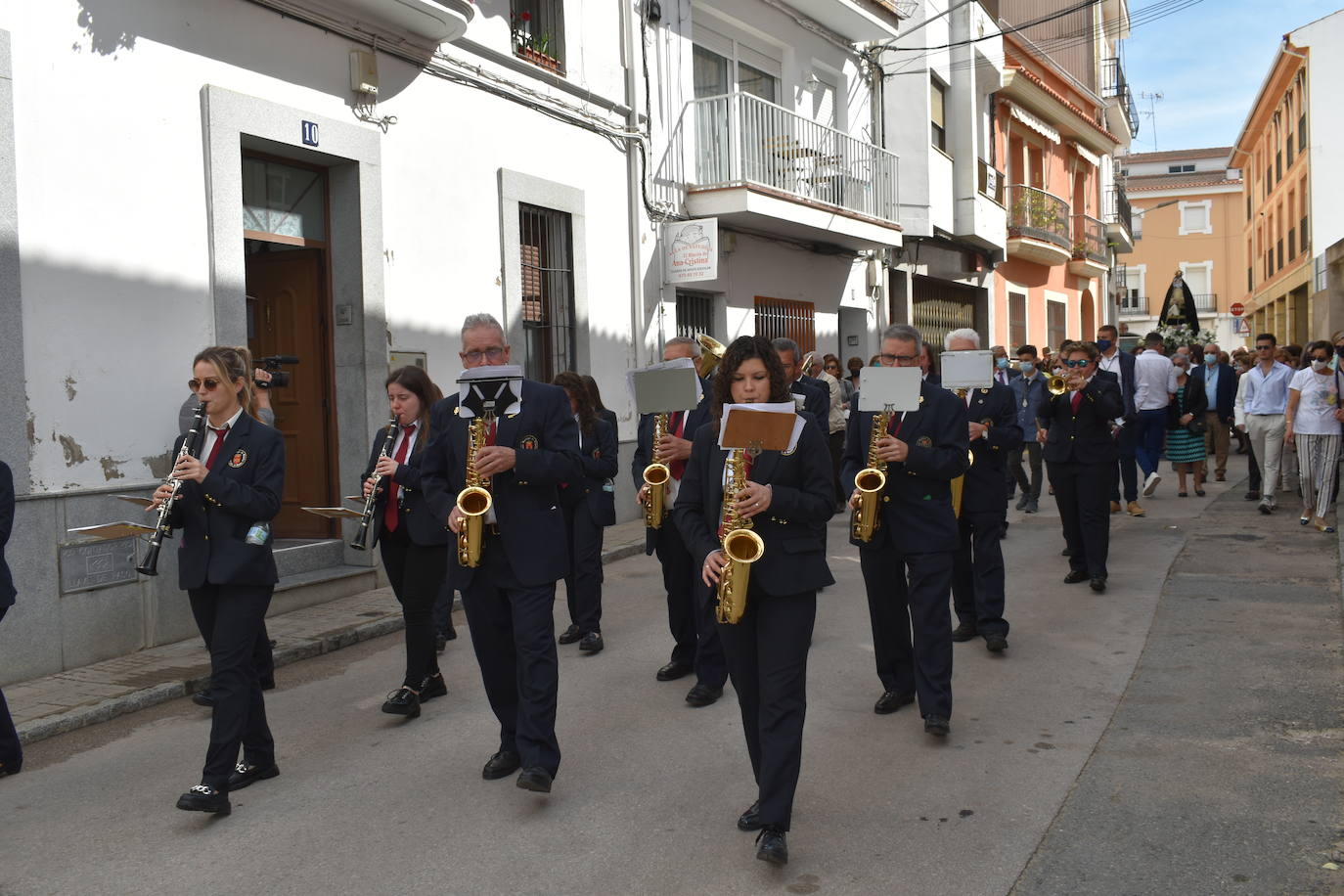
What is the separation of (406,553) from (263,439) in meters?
1.18

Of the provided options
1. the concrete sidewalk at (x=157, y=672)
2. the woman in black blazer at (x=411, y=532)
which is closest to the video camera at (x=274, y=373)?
the woman in black blazer at (x=411, y=532)

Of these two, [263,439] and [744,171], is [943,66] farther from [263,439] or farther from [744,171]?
[263,439]

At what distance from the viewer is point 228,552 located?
4.67 metres

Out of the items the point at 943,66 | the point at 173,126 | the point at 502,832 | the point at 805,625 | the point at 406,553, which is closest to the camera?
the point at 805,625

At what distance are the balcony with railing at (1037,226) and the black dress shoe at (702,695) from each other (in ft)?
64.4

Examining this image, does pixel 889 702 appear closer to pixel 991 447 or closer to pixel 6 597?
pixel 991 447

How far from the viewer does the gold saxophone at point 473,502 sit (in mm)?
4562

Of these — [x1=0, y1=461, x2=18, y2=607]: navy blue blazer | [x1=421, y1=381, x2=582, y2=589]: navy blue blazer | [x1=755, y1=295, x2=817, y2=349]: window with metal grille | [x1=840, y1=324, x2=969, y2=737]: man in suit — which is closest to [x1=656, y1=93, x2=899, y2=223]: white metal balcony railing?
[x1=755, y1=295, x2=817, y2=349]: window with metal grille

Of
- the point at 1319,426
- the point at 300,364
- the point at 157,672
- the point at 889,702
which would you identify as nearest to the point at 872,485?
the point at 889,702

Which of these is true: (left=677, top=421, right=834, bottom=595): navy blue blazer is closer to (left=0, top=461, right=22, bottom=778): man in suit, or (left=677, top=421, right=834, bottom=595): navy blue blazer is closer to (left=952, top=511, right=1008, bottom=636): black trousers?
(left=0, top=461, right=22, bottom=778): man in suit

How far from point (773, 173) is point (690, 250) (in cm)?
235

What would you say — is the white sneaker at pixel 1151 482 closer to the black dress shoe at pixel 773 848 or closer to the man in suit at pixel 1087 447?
the man in suit at pixel 1087 447

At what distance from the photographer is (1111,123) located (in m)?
32.0

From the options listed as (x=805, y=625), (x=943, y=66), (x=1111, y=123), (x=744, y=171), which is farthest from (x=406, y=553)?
(x=1111, y=123)
